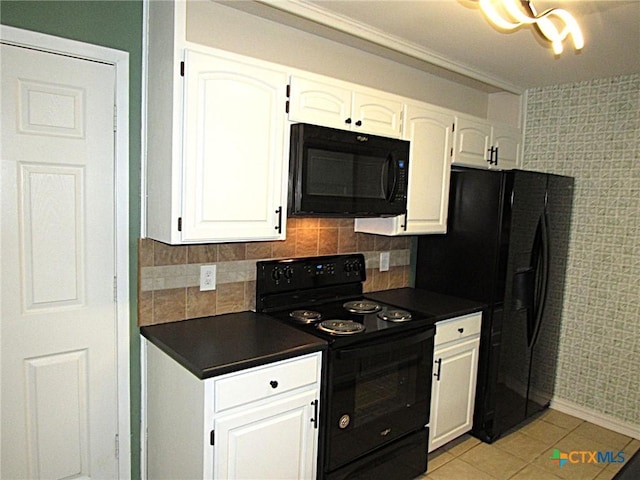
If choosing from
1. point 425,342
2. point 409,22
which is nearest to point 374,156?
point 409,22

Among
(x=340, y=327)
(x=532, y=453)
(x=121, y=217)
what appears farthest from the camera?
(x=532, y=453)

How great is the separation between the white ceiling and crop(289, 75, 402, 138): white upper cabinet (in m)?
0.33

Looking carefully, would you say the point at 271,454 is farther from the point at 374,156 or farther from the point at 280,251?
the point at 374,156

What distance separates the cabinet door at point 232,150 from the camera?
1855 millimetres

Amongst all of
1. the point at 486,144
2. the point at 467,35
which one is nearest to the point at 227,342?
the point at 467,35

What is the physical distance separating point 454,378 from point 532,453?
706mm

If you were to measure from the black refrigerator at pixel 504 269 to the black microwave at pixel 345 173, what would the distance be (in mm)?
553

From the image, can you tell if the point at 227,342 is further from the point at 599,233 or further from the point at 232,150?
the point at 599,233

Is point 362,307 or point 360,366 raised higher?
point 362,307

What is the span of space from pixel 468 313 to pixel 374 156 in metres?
1.11

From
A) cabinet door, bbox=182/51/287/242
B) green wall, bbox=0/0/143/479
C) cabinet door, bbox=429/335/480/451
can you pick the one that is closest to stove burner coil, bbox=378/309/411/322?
cabinet door, bbox=429/335/480/451

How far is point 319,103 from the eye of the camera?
219 cm

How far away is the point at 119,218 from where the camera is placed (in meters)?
2.06

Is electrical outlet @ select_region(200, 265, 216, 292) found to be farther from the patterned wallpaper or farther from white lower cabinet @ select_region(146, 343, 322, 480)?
the patterned wallpaper
